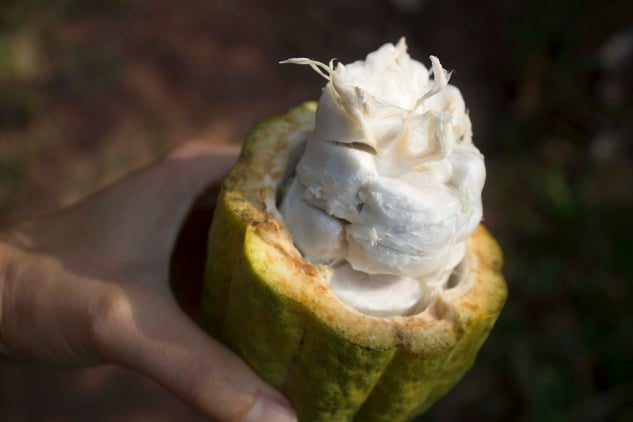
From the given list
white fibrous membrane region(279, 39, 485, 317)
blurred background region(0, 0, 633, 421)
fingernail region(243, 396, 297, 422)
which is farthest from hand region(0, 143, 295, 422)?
blurred background region(0, 0, 633, 421)

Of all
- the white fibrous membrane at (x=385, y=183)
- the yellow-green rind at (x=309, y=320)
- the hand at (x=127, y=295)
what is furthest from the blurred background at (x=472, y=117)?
the white fibrous membrane at (x=385, y=183)

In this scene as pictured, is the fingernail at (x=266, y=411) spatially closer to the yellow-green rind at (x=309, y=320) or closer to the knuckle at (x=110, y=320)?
the yellow-green rind at (x=309, y=320)

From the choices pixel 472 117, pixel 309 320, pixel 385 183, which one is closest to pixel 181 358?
pixel 309 320

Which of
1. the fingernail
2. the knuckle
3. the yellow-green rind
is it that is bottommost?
the knuckle

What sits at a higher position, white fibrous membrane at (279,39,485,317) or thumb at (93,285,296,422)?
white fibrous membrane at (279,39,485,317)

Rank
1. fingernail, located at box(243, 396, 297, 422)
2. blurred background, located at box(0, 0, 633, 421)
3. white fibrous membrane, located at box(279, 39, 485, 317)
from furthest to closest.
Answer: blurred background, located at box(0, 0, 633, 421), fingernail, located at box(243, 396, 297, 422), white fibrous membrane, located at box(279, 39, 485, 317)

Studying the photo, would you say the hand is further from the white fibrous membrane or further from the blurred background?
the blurred background
